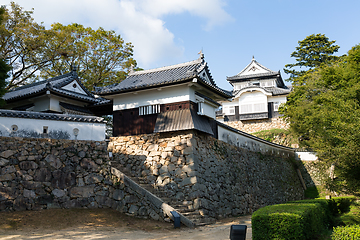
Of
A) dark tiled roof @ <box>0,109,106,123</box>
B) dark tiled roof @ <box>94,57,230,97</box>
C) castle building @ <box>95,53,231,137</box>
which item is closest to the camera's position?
dark tiled roof @ <box>0,109,106,123</box>

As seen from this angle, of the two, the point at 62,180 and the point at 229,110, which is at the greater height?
the point at 229,110

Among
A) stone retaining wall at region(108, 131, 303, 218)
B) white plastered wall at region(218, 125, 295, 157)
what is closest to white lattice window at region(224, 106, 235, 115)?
white plastered wall at region(218, 125, 295, 157)

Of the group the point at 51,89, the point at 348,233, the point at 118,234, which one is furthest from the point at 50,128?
the point at 348,233

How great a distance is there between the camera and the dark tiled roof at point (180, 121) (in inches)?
653

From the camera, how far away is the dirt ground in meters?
11.2

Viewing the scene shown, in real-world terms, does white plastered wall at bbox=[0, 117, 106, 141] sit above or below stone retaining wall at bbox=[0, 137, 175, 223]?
above

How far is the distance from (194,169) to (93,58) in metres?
19.0

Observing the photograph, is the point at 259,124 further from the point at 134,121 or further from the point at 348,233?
the point at 348,233

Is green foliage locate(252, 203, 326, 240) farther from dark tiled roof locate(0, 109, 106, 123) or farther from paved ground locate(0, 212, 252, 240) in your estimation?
dark tiled roof locate(0, 109, 106, 123)

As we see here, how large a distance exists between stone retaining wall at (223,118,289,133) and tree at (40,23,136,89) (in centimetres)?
1759

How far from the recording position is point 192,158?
1616cm

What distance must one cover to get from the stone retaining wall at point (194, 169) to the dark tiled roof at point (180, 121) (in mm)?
424

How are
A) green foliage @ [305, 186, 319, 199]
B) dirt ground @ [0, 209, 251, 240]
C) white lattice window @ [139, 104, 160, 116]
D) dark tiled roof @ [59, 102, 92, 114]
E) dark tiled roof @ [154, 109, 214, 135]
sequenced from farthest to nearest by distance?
1. green foliage @ [305, 186, 319, 199]
2. dark tiled roof @ [59, 102, 92, 114]
3. white lattice window @ [139, 104, 160, 116]
4. dark tiled roof @ [154, 109, 214, 135]
5. dirt ground @ [0, 209, 251, 240]

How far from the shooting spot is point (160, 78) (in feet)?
60.7
